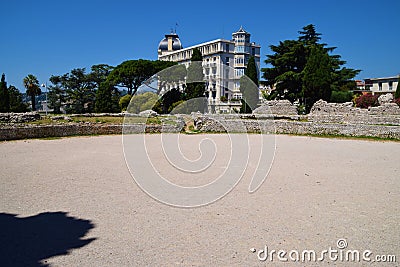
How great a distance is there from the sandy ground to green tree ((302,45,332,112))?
2256 cm

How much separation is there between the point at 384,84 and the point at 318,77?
41.0 meters

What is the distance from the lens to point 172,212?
5473 millimetres

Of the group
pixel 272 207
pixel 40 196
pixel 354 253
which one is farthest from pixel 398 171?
pixel 40 196

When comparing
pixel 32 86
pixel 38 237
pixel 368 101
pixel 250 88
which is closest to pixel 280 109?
pixel 250 88

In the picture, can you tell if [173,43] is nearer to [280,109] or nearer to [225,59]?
[225,59]

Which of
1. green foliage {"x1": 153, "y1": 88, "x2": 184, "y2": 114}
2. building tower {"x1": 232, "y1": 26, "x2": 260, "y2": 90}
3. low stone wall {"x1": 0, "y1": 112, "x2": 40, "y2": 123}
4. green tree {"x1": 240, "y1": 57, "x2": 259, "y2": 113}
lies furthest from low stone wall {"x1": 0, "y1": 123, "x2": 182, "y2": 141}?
building tower {"x1": 232, "y1": 26, "x2": 260, "y2": 90}

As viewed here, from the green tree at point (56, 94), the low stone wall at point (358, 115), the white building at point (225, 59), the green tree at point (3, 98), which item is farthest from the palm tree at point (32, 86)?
the low stone wall at point (358, 115)

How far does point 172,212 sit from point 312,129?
53.8ft

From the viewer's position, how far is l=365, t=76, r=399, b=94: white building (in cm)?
5944

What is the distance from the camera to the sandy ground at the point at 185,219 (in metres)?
3.90

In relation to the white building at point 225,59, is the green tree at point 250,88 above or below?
below

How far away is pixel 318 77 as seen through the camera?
97.1 feet

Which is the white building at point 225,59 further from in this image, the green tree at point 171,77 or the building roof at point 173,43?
the green tree at point 171,77

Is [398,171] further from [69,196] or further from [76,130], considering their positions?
[76,130]
